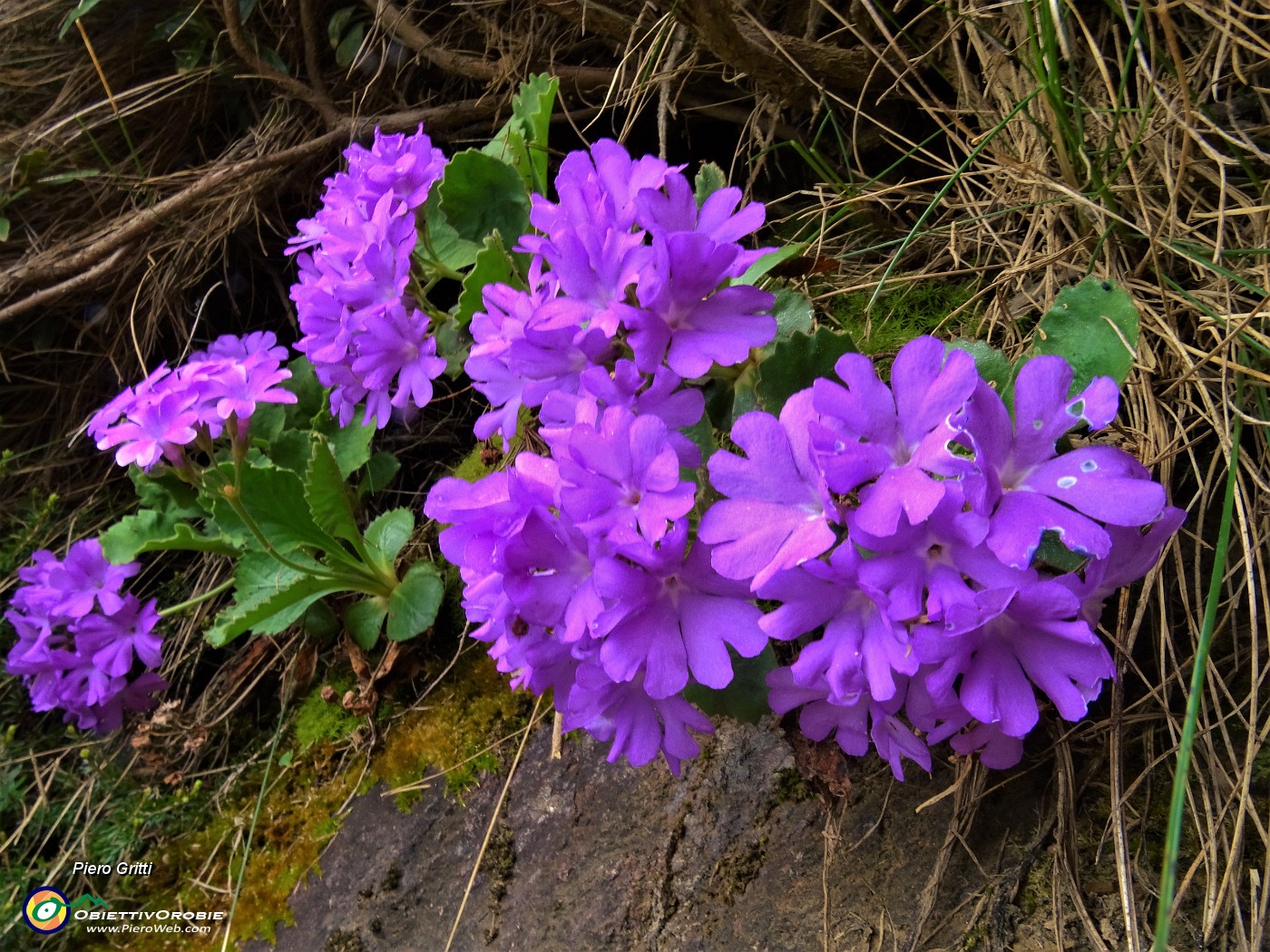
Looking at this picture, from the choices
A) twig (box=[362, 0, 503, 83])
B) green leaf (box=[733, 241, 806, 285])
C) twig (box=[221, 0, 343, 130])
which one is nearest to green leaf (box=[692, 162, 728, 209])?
green leaf (box=[733, 241, 806, 285])

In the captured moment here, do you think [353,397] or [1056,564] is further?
[353,397]

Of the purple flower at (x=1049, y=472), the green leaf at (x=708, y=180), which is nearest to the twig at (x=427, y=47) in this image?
the green leaf at (x=708, y=180)

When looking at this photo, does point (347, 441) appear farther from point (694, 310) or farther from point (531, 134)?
point (694, 310)

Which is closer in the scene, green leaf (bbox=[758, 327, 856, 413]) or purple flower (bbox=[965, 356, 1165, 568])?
purple flower (bbox=[965, 356, 1165, 568])

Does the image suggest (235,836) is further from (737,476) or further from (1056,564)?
(1056,564)

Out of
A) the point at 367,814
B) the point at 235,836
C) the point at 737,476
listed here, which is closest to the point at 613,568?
the point at 737,476

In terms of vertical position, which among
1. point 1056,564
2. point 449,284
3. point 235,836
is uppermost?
point 1056,564

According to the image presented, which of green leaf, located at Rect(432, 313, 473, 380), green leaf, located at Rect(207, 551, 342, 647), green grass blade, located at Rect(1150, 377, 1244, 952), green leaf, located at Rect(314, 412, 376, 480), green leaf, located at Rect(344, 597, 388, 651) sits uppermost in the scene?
green grass blade, located at Rect(1150, 377, 1244, 952)

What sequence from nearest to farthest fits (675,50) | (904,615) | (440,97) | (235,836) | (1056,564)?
(904,615) < (1056,564) < (675,50) < (235,836) < (440,97)

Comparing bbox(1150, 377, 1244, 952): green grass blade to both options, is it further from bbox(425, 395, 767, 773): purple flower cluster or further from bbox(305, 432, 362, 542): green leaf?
bbox(305, 432, 362, 542): green leaf
